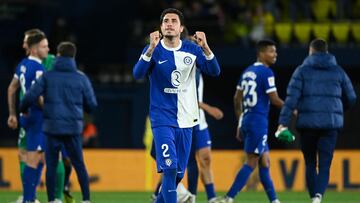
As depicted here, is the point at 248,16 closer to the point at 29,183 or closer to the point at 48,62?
the point at 48,62

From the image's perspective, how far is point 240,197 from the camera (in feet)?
60.3

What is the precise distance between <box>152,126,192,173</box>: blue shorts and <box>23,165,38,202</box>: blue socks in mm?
3356

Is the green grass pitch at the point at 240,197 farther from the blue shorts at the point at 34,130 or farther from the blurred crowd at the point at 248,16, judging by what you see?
the blurred crowd at the point at 248,16

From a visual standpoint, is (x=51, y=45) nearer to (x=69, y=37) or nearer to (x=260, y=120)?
(x=69, y=37)

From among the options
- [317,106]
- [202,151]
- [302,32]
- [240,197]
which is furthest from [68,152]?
[302,32]

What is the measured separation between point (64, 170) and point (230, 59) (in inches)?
446

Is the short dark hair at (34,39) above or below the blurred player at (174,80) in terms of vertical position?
above

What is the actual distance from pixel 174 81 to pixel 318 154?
3.14 m

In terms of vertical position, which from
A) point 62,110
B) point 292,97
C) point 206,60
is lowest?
point 62,110

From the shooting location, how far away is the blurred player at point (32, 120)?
14.9 meters

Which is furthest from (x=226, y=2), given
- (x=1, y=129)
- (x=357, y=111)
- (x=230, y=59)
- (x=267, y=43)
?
(x=267, y=43)

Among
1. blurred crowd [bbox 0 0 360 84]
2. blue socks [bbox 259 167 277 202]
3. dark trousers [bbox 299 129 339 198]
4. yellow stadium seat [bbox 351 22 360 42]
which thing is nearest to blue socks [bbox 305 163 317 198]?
dark trousers [bbox 299 129 339 198]

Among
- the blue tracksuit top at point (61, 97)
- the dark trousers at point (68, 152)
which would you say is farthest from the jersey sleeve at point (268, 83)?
the dark trousers at point (68, 152)

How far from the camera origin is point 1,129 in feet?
90.5
